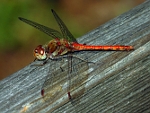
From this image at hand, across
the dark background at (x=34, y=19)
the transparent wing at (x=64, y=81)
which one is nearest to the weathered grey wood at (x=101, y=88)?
the transparent wing at (x=64, y=81)

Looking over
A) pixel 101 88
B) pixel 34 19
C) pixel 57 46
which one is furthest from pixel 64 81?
pixel 34 19

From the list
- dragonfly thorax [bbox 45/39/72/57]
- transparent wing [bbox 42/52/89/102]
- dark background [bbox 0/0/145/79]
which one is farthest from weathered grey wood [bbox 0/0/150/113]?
dark background [bbox 0/0/145/79]

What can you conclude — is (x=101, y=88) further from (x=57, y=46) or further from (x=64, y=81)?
(x=57, y=46)

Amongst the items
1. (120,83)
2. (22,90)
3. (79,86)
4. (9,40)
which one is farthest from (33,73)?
(9,40)

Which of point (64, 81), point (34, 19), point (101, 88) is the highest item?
point (34, 19)

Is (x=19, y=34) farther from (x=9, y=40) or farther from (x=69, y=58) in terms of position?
(x=69, y=58)

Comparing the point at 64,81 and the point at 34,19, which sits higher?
the point at 34,19

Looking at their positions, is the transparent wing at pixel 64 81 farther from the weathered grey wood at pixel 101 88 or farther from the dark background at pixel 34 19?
the dark background at pixel 34 19
